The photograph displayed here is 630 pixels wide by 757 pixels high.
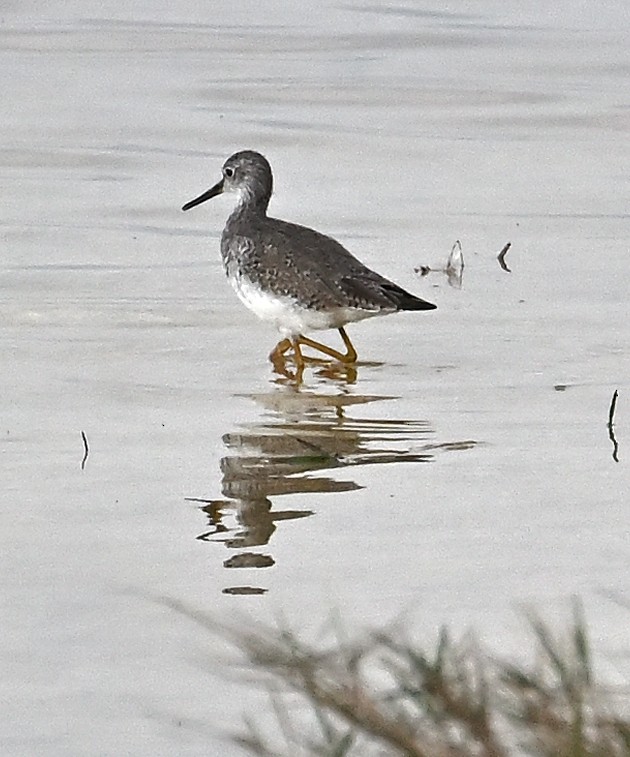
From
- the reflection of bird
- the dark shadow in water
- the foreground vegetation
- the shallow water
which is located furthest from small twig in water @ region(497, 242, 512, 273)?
the foreground vegetation

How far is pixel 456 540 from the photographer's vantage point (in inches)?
207

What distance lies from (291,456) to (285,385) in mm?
1145

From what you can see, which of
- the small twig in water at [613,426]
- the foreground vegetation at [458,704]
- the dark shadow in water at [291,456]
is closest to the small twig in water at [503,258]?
the dark shadow in water at [291,456]

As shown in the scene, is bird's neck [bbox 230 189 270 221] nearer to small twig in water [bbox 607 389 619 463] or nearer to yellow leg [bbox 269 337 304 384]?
yellow leg [bbox 269 337 304 384]

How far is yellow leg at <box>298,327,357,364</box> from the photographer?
7691mm

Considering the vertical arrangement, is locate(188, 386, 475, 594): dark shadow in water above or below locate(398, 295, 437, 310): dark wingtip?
below

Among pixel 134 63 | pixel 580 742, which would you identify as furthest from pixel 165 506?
pixel 134 63

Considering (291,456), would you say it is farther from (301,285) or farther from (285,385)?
(301,285)

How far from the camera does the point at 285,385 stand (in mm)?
7309

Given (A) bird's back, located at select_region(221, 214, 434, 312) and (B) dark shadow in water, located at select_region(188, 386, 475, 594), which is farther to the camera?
(A) bird's back, located at select_region(221, 214, 434, 312)

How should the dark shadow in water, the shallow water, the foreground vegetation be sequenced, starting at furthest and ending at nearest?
the dark shadow in water
the shallow water
the foreground vegetation

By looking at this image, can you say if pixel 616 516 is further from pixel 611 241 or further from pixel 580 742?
pixel 611 241

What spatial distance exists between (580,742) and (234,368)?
15.9 ft

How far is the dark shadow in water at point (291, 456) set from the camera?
17.6 feet
